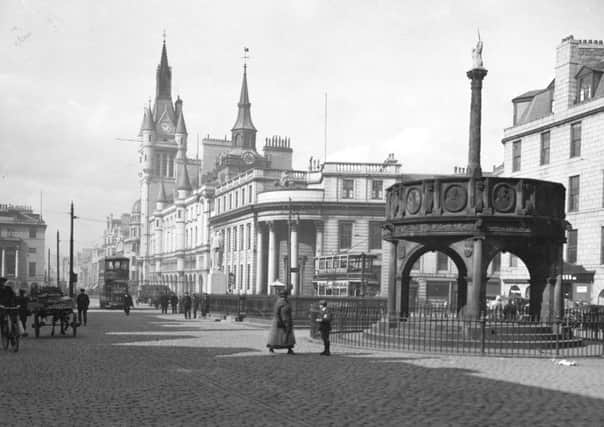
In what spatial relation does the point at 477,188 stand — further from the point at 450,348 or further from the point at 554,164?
the point at 554,164

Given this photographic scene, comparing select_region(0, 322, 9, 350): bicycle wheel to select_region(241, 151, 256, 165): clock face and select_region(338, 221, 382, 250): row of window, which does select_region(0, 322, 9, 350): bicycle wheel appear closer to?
select_region(338, 221, 382, 250): row of window

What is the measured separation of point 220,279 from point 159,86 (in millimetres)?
114155

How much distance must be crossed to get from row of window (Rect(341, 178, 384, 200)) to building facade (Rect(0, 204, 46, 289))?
268 feet

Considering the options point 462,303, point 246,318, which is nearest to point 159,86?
point 246,318

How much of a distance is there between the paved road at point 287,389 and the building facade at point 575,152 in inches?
947

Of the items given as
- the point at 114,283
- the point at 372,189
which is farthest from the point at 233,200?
the point at 114,283

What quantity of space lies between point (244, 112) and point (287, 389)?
102 metres

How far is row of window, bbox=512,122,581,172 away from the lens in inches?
1706

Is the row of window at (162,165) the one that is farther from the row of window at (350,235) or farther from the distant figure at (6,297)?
the distant figure at (6,297)

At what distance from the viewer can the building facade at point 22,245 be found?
451 ft

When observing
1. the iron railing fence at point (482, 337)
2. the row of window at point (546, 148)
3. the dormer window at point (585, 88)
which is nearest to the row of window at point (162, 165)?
the row of window at point (546, 148)

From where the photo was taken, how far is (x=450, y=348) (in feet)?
67.7

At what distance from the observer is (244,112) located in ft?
371

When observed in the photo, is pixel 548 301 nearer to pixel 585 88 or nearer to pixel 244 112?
pixel 585 88
